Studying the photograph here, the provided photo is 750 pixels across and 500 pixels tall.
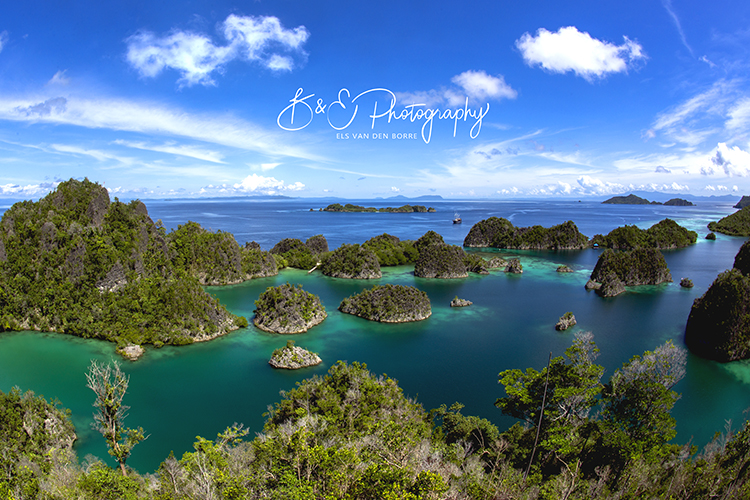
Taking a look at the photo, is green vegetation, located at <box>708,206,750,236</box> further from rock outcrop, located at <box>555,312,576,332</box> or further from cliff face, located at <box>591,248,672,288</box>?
rock outcrop, located at <box>555,312,576,332</box>

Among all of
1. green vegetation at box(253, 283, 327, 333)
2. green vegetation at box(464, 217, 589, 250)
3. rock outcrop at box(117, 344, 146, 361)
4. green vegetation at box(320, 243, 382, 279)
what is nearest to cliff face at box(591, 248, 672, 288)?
green vegetation at box(320, 243, 382, 279)

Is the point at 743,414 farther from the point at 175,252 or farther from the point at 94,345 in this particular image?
the point at 175,252

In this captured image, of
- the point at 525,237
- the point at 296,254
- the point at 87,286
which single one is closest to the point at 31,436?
the point at 87,286

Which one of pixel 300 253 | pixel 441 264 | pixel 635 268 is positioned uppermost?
pixel 300 253

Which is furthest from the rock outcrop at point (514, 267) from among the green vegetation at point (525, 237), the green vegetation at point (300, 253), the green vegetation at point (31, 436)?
the green vegetation at point (31, 436)

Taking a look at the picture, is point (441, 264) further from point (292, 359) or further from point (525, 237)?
point (525, 237)
